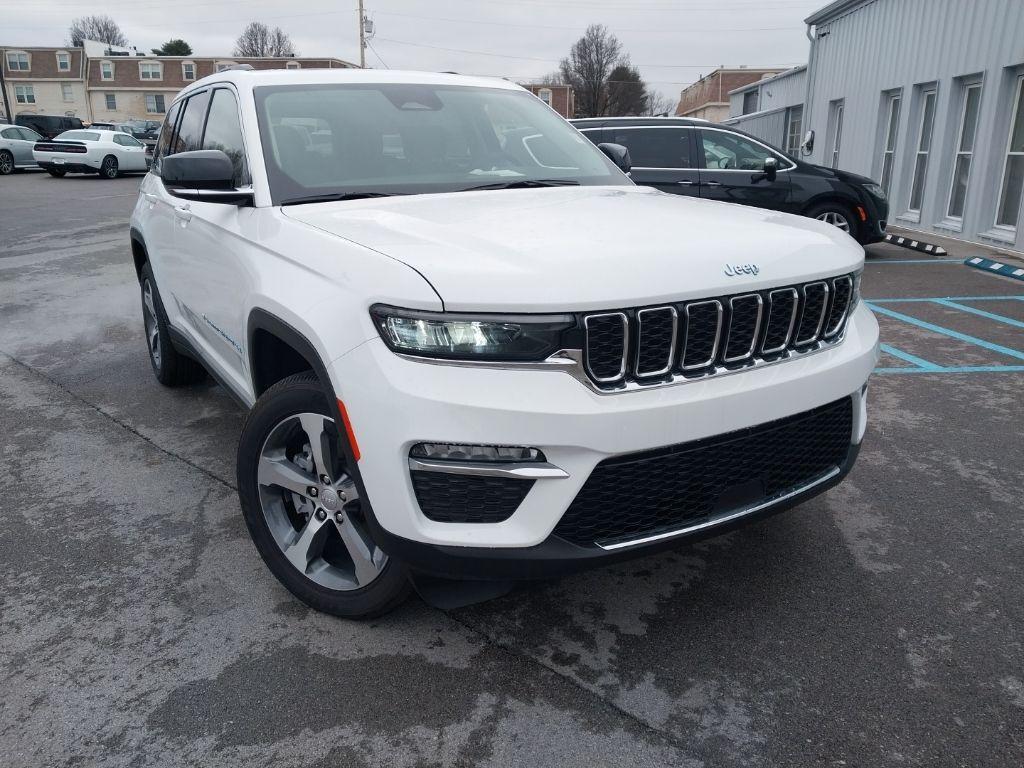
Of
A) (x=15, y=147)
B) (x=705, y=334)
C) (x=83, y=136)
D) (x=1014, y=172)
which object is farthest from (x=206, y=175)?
(x=15, y=147)

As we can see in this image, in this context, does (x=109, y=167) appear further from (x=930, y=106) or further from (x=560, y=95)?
(x=560, y=95)

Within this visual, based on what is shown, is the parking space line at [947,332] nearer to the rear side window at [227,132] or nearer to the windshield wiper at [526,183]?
the windshield wiper at [526,183]

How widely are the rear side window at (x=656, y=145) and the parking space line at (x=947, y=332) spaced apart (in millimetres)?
3303

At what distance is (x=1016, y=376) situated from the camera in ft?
17.9

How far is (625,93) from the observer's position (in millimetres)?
77688

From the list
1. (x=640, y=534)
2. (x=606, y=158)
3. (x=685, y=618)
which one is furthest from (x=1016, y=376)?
(x=640, y=534)

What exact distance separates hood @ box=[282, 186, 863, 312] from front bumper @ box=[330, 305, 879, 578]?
216mm

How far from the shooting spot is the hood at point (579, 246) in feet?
6.87

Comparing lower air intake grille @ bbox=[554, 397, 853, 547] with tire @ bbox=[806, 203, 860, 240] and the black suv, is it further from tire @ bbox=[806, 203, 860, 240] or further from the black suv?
tire @ bbox=[806, 203, 860, 240]

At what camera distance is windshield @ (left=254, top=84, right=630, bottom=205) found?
10.5 ft

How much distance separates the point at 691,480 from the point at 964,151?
12.4 metres

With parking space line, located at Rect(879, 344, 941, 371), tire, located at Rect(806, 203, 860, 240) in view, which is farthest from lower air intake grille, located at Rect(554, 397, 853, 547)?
tire, located at Rect(806, 203, 860, 240)

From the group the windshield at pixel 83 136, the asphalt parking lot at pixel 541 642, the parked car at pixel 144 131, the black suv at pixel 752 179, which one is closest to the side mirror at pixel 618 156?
the asphalt parking lot at pixel 541 642

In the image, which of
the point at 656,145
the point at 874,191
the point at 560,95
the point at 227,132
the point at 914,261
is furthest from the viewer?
the point at 560,95
